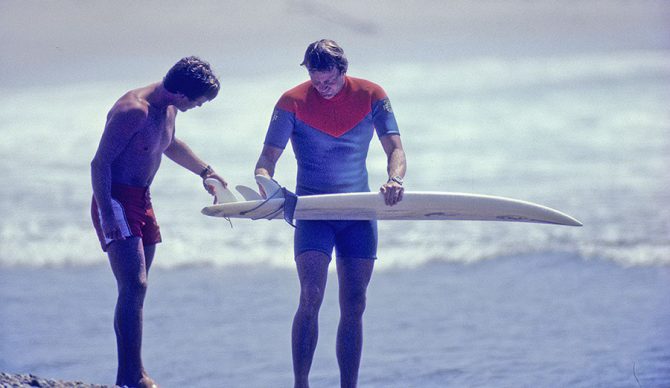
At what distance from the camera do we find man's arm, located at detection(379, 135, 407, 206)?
5105mm

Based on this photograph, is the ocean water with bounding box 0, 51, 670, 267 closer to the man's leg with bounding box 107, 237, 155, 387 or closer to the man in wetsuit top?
the man in wetsuit top

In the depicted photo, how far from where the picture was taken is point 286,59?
28.8 metres

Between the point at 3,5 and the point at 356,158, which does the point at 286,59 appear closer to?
the point at 3,5

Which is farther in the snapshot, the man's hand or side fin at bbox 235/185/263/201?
side fin at bbox 235/185/263/201

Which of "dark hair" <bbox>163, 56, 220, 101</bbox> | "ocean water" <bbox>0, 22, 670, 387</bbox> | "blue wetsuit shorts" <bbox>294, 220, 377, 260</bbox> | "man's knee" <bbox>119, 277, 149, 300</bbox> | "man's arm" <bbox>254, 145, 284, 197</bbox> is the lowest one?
"ocean water" <bbox>0, 22, 670, 387</bbox>

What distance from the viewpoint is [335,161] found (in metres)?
5.40

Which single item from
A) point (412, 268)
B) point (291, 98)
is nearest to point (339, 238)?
point (291, 98)

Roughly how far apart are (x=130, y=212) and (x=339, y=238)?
99 cm

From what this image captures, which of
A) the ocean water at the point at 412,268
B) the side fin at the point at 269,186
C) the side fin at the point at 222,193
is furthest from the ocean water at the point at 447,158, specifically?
the side fin at the point at 269,186

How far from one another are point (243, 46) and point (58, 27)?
4.64m

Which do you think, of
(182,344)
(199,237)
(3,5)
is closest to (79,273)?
(199,237)

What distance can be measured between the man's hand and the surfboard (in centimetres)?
10

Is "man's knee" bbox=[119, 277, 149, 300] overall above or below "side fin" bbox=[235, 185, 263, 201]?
below

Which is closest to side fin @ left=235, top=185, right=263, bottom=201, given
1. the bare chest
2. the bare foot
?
the bare chest
